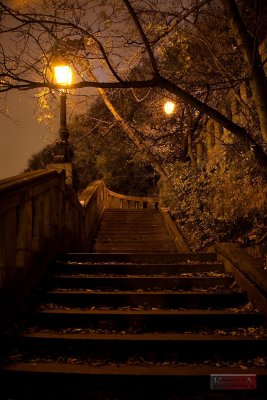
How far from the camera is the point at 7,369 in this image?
3.27 m

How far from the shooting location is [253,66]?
519 centimetres

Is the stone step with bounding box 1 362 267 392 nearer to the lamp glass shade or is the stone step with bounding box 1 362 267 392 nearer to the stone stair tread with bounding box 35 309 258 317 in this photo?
the stone stair tread with bounding box 35 309 258 317

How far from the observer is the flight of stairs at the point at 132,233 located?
11.2 meters

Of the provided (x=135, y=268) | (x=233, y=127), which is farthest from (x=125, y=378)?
(x=233, y=127)

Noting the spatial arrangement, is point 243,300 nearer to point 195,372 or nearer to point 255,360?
point 255,360

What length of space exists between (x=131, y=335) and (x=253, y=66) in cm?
375

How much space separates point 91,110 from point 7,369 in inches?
835

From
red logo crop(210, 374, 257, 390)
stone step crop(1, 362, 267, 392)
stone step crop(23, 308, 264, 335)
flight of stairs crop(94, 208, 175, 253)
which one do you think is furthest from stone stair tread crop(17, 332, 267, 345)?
flight of stairs crop(94, 208, 175, 253)

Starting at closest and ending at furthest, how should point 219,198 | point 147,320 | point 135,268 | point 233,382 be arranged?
1. point 233,382
2. point 147,320
3. point 135,268
4. point 219,198

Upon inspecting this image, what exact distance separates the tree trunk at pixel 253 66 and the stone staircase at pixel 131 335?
7.39 feet

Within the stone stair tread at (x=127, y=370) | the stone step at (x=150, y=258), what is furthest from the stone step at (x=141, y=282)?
the stone stair tread at (x=127, y=370)

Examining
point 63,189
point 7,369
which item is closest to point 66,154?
point 63,189

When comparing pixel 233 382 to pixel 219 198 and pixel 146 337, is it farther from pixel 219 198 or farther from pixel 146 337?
pixel 219 198

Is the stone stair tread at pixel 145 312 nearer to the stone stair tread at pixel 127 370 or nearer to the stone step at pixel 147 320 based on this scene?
the stone step at pixel 147 320
